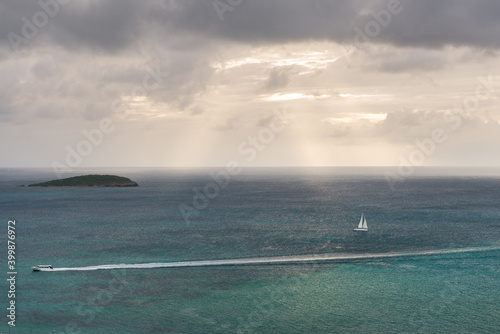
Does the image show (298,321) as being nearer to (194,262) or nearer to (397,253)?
(194,262)

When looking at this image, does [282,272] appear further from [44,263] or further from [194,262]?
[44,263]

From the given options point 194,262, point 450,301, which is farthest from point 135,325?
point 450,301

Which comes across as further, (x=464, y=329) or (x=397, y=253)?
(x=397, y=253)

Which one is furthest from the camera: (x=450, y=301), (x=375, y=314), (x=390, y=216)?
(x=390, y=216)

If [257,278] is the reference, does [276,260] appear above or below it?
above

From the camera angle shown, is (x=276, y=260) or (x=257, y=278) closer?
(x=257, y=278)

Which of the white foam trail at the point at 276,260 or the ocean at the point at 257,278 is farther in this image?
the white foam trail at the point at 276,260

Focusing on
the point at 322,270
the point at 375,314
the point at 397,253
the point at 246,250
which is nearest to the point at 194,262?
the point at 246,250

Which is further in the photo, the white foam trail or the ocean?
the white foam trail

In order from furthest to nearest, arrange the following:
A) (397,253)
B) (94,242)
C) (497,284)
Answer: (94,242) → (397,253) → (497,284)
